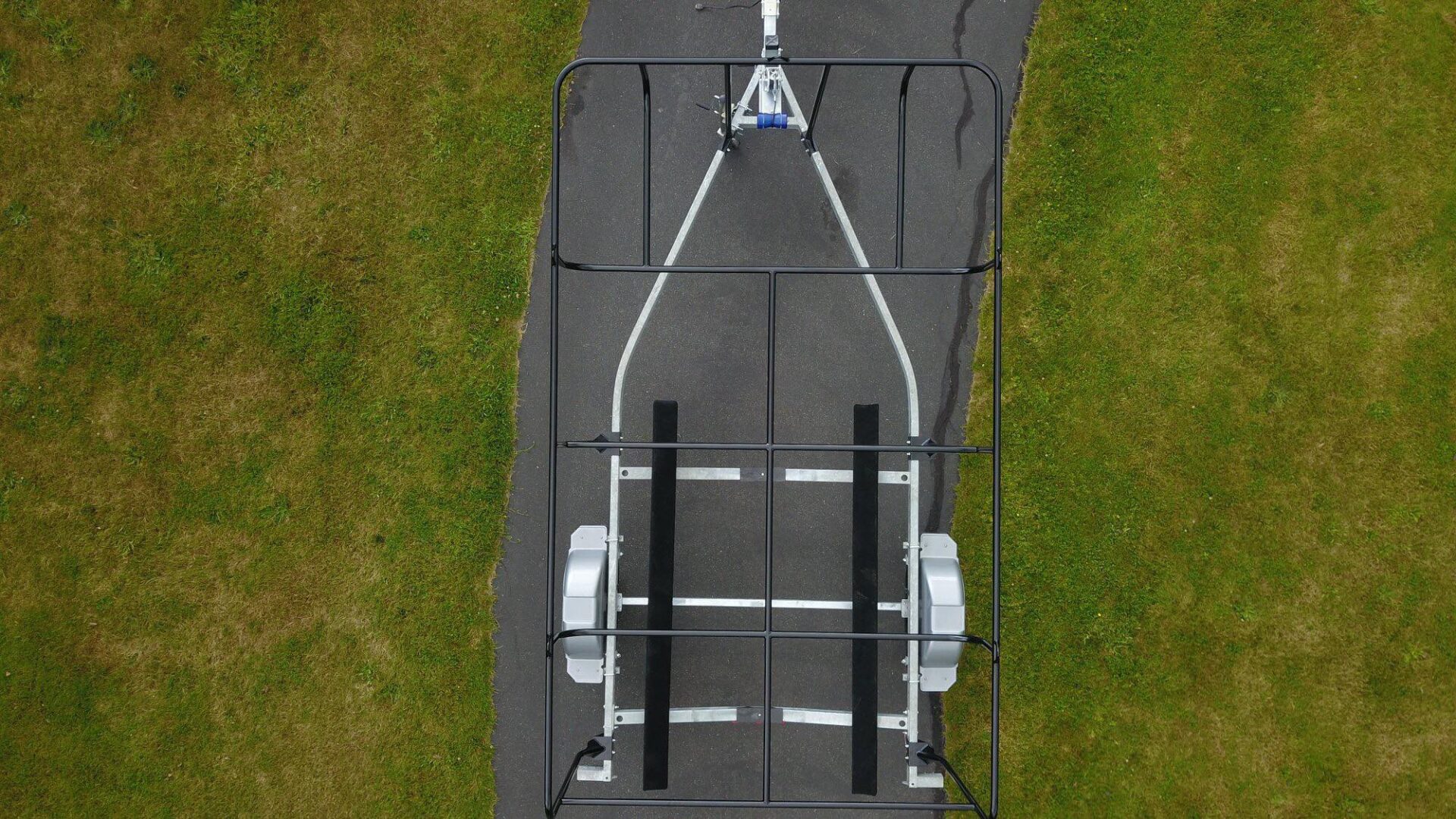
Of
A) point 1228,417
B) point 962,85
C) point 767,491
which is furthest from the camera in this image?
point 962,85

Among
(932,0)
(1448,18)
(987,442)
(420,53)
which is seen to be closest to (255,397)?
(420,53)

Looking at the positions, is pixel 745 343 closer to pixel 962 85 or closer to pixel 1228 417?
pixel 962 85

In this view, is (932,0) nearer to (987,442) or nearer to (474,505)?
(987,442)

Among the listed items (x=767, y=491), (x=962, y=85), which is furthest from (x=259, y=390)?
(x=962, y=85)

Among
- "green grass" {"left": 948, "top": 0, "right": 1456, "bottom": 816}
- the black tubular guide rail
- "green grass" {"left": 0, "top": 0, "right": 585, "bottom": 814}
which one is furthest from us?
"green grass" {"left": 0, "top": 0, "right": 585, "bottom": 814}

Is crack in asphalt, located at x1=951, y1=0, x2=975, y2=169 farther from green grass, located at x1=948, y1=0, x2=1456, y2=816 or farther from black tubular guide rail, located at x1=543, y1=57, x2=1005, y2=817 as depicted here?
black tubular guide rail, located at x1=543, y1=57, x2=1005, y2=817

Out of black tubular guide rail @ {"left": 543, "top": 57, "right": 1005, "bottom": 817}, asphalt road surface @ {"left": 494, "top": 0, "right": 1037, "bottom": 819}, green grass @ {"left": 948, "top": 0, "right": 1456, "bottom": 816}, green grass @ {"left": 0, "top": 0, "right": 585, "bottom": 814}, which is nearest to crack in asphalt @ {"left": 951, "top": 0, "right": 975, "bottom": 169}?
asphalt road surface @ {"left": 494, "top": 0, "right": 1037, "bottom": 819}
